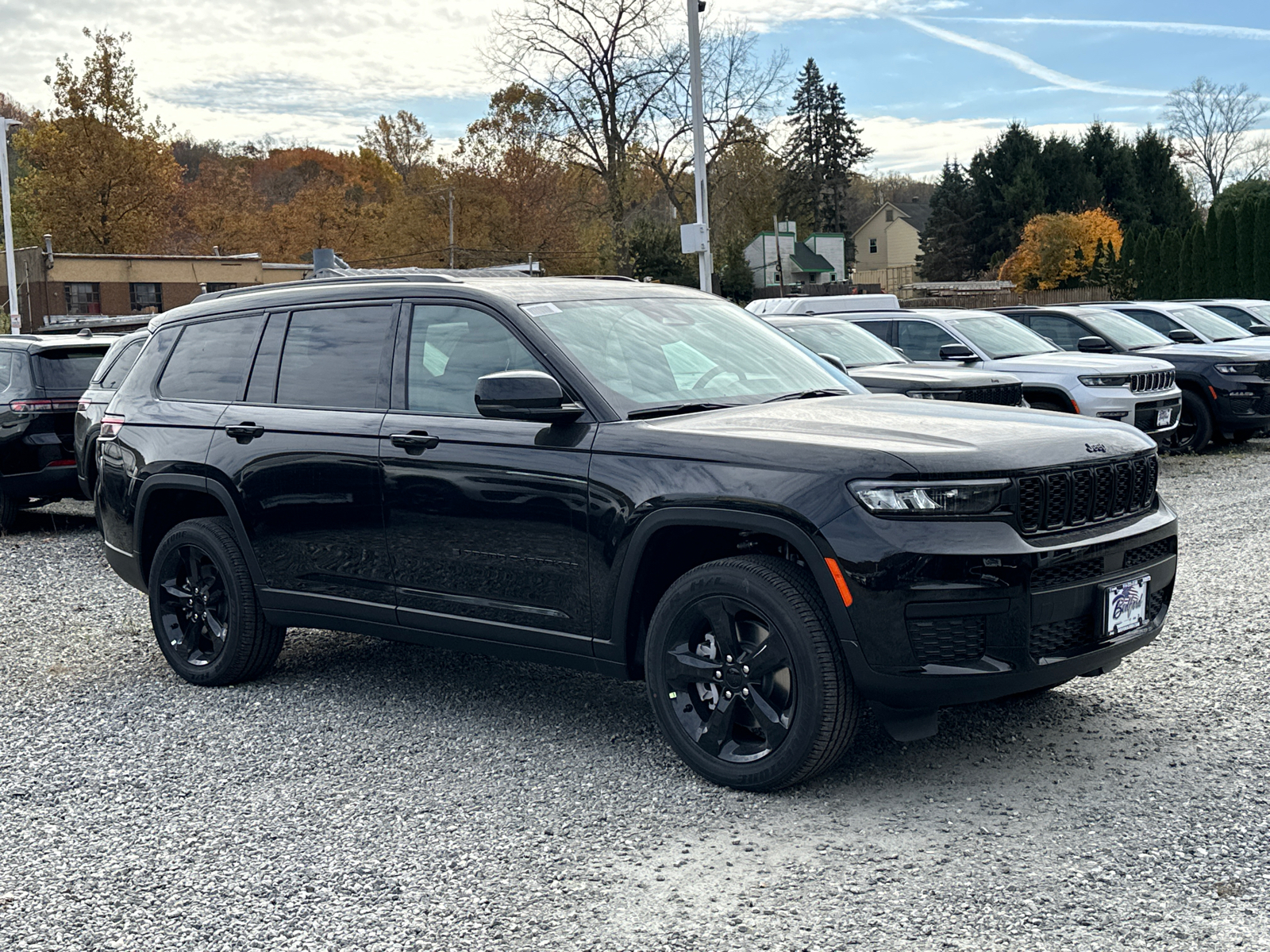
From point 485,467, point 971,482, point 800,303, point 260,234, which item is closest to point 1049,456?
point 971,482

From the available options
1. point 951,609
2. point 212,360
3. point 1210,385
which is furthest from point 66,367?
point 1210,385

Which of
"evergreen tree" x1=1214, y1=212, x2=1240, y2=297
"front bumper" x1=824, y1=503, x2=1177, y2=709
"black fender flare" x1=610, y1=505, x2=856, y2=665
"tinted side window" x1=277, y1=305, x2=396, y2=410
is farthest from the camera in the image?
"evergreen tree" x1=1214, y1=212, x2=1240, y2=297

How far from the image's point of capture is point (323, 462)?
18.4 feet

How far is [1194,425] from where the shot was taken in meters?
15.5

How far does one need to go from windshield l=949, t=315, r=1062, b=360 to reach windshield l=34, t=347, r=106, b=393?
8892 millimetres

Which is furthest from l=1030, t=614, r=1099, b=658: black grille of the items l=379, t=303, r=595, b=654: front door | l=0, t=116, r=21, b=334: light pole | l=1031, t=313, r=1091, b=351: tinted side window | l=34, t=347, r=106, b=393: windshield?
l=0, t=116, r=21, b=334: light pole

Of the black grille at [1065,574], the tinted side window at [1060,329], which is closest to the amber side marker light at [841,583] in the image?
the black grille at [1065,574]

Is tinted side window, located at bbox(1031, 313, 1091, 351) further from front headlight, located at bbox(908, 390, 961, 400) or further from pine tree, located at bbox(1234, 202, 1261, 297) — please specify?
pine tree, located at bbox(1234, 202, 1261, 297)

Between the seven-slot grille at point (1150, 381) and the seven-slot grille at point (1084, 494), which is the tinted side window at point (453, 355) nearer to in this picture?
the seven-slot grille at point (1084, 494)

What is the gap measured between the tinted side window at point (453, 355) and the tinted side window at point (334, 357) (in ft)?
0.69

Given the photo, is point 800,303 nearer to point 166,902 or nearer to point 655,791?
point 655,791

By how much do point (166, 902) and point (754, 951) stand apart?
1.76 metres

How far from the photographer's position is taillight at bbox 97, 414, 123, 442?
6.82m

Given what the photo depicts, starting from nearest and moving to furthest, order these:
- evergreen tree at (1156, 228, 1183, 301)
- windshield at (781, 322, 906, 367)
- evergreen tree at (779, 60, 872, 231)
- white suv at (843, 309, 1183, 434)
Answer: windshield at (781, 322, 906, 367), white suv at (843, 309, 1183, 434), evergreen tree at (1156, 228, 1183, 301), evergreen tree at (779, 60, 872, 231)
